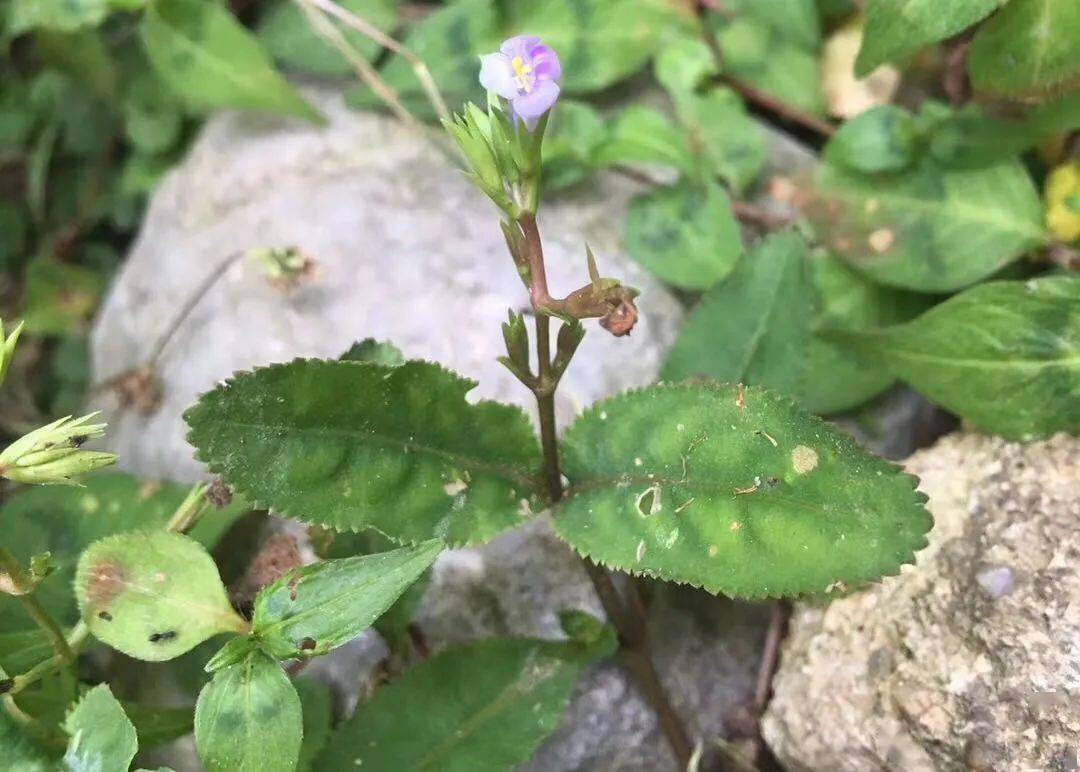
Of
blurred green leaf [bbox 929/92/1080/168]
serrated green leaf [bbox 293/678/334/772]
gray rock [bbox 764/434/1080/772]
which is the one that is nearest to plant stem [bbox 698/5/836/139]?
blurred green leaf [bbox 929/92/1080/168]

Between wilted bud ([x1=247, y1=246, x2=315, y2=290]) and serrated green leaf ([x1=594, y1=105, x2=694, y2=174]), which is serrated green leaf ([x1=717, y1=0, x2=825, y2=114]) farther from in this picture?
wilted bud ([x1=247, y1=246, x2=315, y2=290])

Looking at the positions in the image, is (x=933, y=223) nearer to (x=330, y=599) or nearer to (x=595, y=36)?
(x=595, y=36)

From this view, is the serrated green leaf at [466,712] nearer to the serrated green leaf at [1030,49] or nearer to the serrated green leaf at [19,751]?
the serrated green leaf at [19,751]

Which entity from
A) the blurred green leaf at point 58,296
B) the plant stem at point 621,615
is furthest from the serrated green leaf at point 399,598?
the blurred green leaf at point 58,296

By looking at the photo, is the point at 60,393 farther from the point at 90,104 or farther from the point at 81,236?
the point at 90,104

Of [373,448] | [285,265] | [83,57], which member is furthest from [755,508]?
[83,57]

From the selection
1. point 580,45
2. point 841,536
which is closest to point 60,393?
point 580,45
